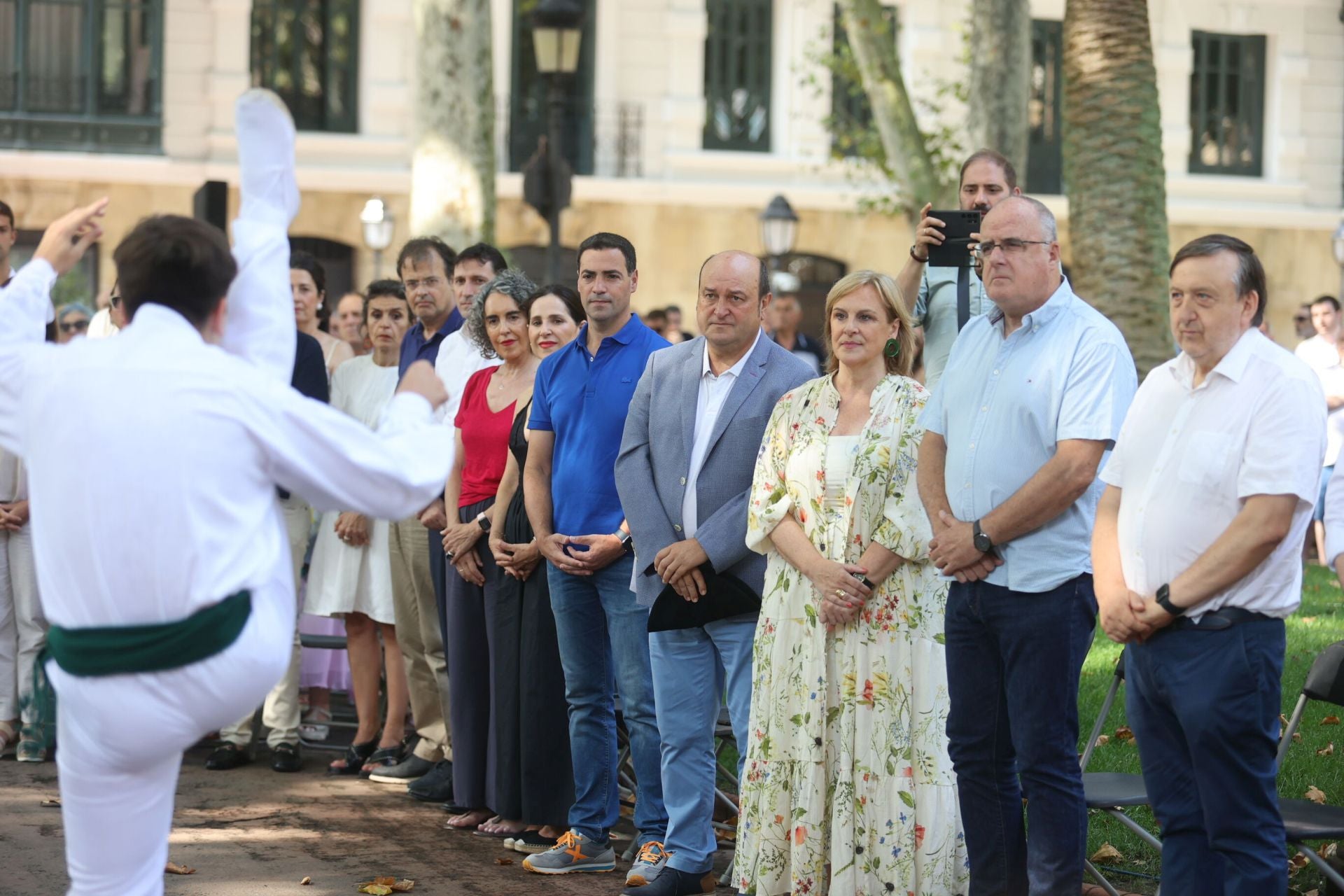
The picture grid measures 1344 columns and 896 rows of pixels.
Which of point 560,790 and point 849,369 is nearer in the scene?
point 849,369

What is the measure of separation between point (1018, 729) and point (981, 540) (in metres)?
0.65

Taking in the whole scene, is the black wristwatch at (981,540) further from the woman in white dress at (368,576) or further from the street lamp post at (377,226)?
the street lamp post at (377,226)

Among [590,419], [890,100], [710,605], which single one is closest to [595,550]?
[590,419]

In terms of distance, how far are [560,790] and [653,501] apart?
Result: 62.9 inches

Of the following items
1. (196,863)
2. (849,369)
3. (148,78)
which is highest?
(148,78)

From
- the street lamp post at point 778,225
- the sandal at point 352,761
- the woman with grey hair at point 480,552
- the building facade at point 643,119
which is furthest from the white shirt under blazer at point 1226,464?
the building facade at point 643,119

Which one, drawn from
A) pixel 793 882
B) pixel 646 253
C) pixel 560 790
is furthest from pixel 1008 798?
pixel 646 253

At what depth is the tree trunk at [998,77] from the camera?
696 inches

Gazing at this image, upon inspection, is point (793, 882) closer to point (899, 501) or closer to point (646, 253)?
point (899, 501)

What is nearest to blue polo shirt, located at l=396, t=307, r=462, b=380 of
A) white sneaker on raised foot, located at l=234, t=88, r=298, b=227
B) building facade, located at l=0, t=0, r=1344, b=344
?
white sneaker on raised foot, located at l=234, t=88, r=298, b=227

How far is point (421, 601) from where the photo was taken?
8.82 m

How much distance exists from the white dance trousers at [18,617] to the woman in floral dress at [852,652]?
184 inches

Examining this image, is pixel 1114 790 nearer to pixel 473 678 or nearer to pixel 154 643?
pixel 473 678

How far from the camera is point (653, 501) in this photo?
6793mm
